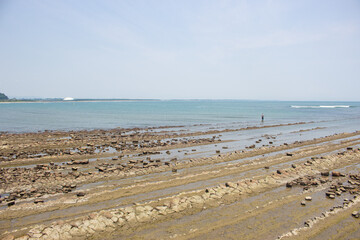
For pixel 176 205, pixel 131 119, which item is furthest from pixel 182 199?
pixel 131 119

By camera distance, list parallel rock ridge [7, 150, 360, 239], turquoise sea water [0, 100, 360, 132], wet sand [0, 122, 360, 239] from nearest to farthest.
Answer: parallel rock ridge [7, 150, 360, 239]
wet sand [0, 122, 360, 239]
turquoise sea water [0, 100, 360, 132]

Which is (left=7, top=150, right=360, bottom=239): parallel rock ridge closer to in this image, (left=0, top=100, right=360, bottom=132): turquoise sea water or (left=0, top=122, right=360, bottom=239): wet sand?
(left=0, top=122, right=360, bottom=239): wet sand

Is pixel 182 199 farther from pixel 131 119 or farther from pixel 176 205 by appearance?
pixel 131 119

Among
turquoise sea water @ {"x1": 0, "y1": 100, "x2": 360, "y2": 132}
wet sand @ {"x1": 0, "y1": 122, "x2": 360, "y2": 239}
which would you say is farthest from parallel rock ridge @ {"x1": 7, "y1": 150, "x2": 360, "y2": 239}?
turquoise sea water @ {"x1": 0, "y1": 100, "x2": 360, "y2": 132}

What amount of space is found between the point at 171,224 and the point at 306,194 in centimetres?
731

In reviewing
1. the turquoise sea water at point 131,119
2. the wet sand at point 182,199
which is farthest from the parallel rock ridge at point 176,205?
the turquoise sea water at point 131,119

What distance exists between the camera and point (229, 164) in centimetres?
1728

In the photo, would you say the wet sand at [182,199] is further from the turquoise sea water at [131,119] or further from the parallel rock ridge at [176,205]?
the turquoise sea water at [131,119]

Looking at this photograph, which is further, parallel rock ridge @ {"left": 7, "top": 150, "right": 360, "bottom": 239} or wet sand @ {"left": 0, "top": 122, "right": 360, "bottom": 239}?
wet sand @ {"left": 0, "top": 122, "right": 360, "bottom": 239}

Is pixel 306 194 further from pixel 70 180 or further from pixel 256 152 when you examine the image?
pixel 70 180

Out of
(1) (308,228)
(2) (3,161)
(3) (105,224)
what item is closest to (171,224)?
(3) (105,224)

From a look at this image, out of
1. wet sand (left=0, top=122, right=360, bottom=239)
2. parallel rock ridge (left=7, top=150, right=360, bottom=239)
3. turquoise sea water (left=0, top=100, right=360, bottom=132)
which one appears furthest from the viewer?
turquoise sea water (left=0, top=100, right=360, bottom=132)

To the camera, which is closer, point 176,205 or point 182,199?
point 176,205

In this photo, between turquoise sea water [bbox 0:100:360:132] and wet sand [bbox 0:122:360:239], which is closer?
wet sand [bbox 0:122:360:239]
